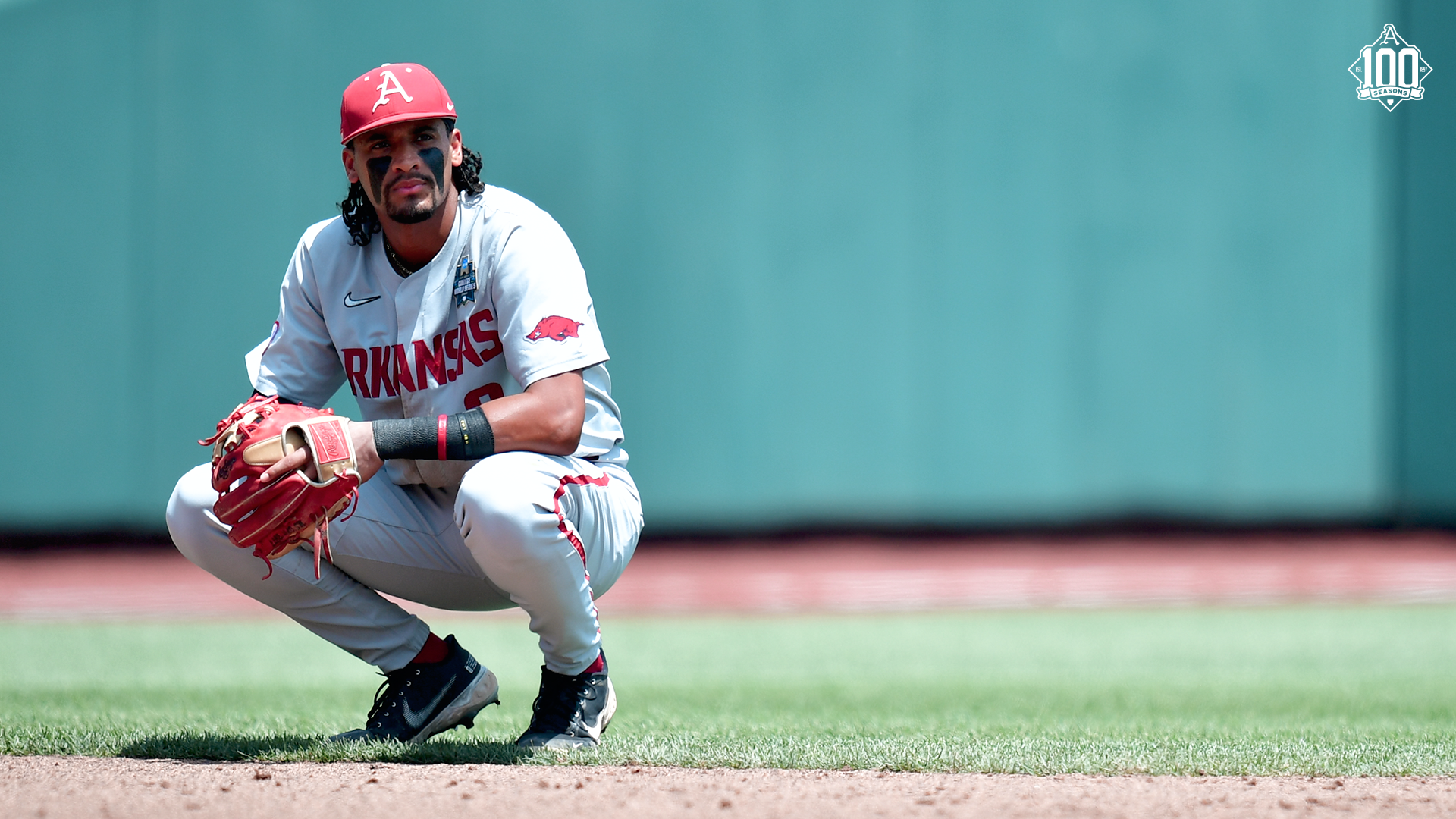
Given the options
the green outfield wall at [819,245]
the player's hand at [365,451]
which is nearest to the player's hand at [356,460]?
the player's hand at [365,451]

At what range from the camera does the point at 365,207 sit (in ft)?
10.5

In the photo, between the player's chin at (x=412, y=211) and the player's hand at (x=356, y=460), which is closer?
the player's hand at (x=356, y=460)

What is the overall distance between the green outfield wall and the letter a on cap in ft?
24.7

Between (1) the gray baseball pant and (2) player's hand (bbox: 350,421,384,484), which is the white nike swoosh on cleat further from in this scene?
(2) player's hand (bbox: 350,421,384,484)

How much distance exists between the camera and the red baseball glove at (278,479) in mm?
2641

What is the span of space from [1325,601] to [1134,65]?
483cm

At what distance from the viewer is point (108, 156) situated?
10500 millimetres

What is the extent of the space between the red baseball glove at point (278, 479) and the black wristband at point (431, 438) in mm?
76

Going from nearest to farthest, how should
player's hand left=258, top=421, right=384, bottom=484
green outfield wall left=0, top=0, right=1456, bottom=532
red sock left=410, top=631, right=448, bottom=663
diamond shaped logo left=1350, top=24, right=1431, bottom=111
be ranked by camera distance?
player's hand left=258, top=421, right=384, bottom=484, red sock left=410, top=631, right=448, bottom=663, diamond shaped logo left=1350, top=24, right=1431, bottom=111, green outfield wall left=0, top=0, right=1456, bottom=532

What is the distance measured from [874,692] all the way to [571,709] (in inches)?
67.4

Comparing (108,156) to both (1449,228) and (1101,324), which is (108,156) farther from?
(1449,228)

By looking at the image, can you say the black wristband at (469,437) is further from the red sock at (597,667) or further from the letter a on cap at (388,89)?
the letter a on cap at (388,89)

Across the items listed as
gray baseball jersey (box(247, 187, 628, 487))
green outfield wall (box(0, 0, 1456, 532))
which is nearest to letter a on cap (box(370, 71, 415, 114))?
gray baseball jersey (box(247, 187, 628, 487))

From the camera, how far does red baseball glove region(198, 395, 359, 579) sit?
264 centimetres
